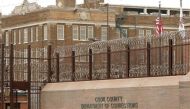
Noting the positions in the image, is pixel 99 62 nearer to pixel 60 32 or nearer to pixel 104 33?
pixel 60 32

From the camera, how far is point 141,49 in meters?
24.2

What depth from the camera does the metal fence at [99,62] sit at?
2308 centimetres

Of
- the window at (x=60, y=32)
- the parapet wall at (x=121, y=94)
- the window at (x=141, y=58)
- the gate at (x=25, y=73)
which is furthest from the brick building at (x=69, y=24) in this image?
the window at (x=141, y=58)

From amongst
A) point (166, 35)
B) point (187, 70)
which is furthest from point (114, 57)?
point (187, 70)

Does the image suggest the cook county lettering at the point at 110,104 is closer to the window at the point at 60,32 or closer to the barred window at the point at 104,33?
the window at the point at 60,32

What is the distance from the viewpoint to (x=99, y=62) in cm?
2727

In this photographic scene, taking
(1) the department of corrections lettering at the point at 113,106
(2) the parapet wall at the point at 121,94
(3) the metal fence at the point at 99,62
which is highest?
(3) the metal fence at the point at 99,62

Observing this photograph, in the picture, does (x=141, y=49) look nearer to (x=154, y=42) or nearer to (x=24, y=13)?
(x=154, y=42)

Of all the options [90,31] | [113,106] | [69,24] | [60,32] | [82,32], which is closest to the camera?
[113,106]

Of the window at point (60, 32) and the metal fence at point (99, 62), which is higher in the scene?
the window at point (60, 32)

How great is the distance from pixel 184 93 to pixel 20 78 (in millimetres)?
12956

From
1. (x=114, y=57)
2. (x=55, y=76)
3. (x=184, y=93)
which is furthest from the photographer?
(x=55, y=76)

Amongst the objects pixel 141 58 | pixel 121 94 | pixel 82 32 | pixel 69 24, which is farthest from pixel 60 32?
pixel 121 94

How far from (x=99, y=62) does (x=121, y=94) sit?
3.22 m
